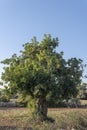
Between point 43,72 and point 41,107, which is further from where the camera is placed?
point 41,107

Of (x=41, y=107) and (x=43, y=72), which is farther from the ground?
(x=43, y=72)

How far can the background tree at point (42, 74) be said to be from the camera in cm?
1922

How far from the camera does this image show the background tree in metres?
19.2

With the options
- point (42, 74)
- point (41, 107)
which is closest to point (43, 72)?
point (42, 74)

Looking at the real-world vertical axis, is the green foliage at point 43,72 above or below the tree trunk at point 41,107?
above

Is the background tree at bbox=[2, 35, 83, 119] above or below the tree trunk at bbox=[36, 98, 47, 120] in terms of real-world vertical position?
above

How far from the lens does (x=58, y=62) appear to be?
65.0ft

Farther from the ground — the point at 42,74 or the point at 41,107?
the point at 42,74

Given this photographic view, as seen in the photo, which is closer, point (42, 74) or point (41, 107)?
point (42, 74)

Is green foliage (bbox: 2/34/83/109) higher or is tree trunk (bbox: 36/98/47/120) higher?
green foliage (bbox: 2/34/83/109)

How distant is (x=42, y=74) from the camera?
19125 millimetres

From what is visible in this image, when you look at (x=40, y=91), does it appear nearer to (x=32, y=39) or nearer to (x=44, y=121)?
(x=44, y=121)

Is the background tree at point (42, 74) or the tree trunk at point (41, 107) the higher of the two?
the background tree at point (42, 74)

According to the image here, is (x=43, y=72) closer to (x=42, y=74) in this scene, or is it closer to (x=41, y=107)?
(x=42, y=74)
